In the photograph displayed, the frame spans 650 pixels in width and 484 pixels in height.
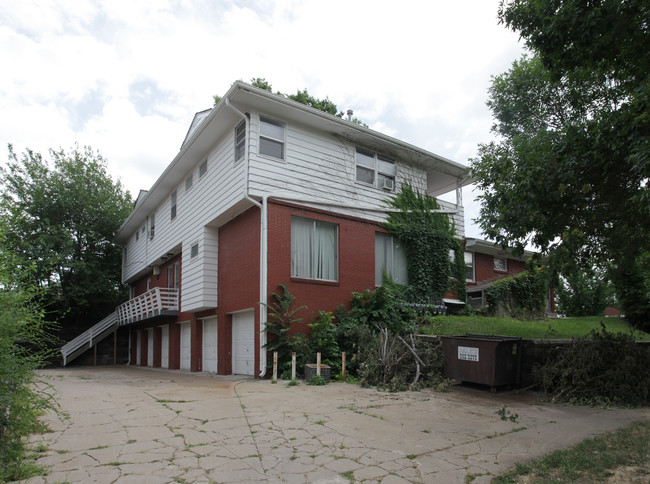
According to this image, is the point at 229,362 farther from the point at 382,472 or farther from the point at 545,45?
the point at 545,45

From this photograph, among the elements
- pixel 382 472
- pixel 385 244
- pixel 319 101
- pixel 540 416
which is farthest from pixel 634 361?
pixel 319 101

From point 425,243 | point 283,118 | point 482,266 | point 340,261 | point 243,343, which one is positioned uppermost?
point 283,118

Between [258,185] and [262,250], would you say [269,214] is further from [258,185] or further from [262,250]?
[262,250]

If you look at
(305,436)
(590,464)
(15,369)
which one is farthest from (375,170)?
(15,369)

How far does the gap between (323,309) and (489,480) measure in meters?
9.34

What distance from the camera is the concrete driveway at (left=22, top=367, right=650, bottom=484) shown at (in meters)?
4.34

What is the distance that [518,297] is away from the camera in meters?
19.9

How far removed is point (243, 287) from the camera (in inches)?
537

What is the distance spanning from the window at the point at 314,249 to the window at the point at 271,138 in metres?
2.08

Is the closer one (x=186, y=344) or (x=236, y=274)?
(x=236, y=274)

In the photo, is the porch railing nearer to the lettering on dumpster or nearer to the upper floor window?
the upper floor window

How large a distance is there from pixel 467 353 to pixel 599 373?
7.71 ft

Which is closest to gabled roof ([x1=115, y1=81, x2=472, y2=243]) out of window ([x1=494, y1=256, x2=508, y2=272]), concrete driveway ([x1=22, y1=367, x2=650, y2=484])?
window ([x1=494, y1=256, x2=508, y2=272])

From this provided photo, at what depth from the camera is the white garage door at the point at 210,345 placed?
1545cm
